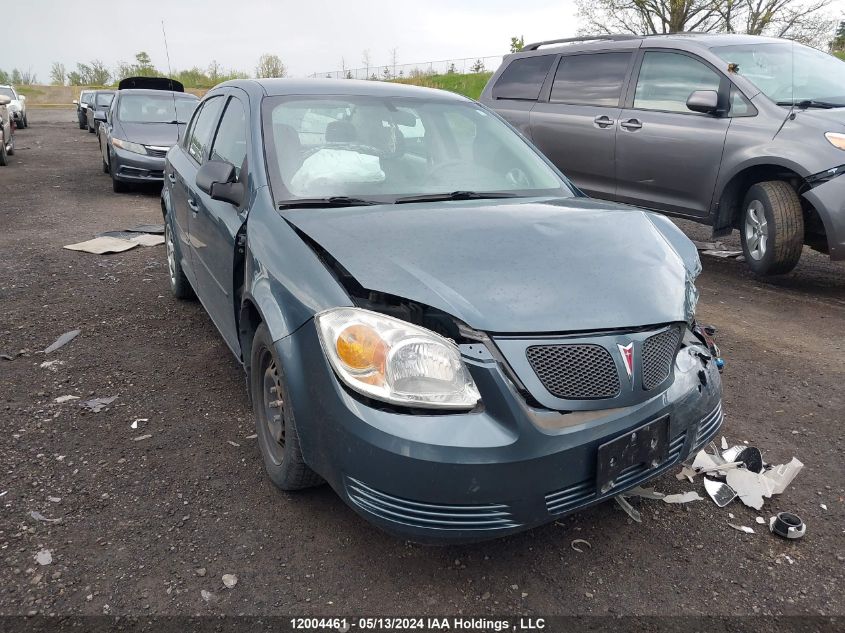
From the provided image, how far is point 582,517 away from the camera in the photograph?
2.72m

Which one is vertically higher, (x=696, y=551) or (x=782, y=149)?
(x=782, y=149)

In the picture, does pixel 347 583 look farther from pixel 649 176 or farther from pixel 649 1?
pixel 649 1

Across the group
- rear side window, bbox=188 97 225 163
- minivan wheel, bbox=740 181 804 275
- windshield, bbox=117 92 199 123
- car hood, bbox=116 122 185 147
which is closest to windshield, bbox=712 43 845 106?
minivan wheel, bbox=740 181 804 275

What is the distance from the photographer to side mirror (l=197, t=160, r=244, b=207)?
3.10 metres

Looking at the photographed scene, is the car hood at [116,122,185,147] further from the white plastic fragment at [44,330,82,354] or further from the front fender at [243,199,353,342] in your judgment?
the front fender at [243,199,353,342]

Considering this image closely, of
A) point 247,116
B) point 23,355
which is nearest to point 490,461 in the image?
point 247,116

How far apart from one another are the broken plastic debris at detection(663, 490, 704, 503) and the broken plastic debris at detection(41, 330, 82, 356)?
3.74m

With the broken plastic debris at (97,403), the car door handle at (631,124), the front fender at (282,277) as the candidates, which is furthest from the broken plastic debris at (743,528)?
the car door handle at (631,124)

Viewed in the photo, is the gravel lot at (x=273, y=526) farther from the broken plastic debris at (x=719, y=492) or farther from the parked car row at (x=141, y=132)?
the parked car row at (x=141, y=132)

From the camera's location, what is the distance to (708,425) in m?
2.60

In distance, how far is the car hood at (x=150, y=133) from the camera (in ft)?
33.9

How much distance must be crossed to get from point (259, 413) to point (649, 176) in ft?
15.8

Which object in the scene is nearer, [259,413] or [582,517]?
[582,517]

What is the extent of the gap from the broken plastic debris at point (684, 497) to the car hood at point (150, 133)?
9.43 m
